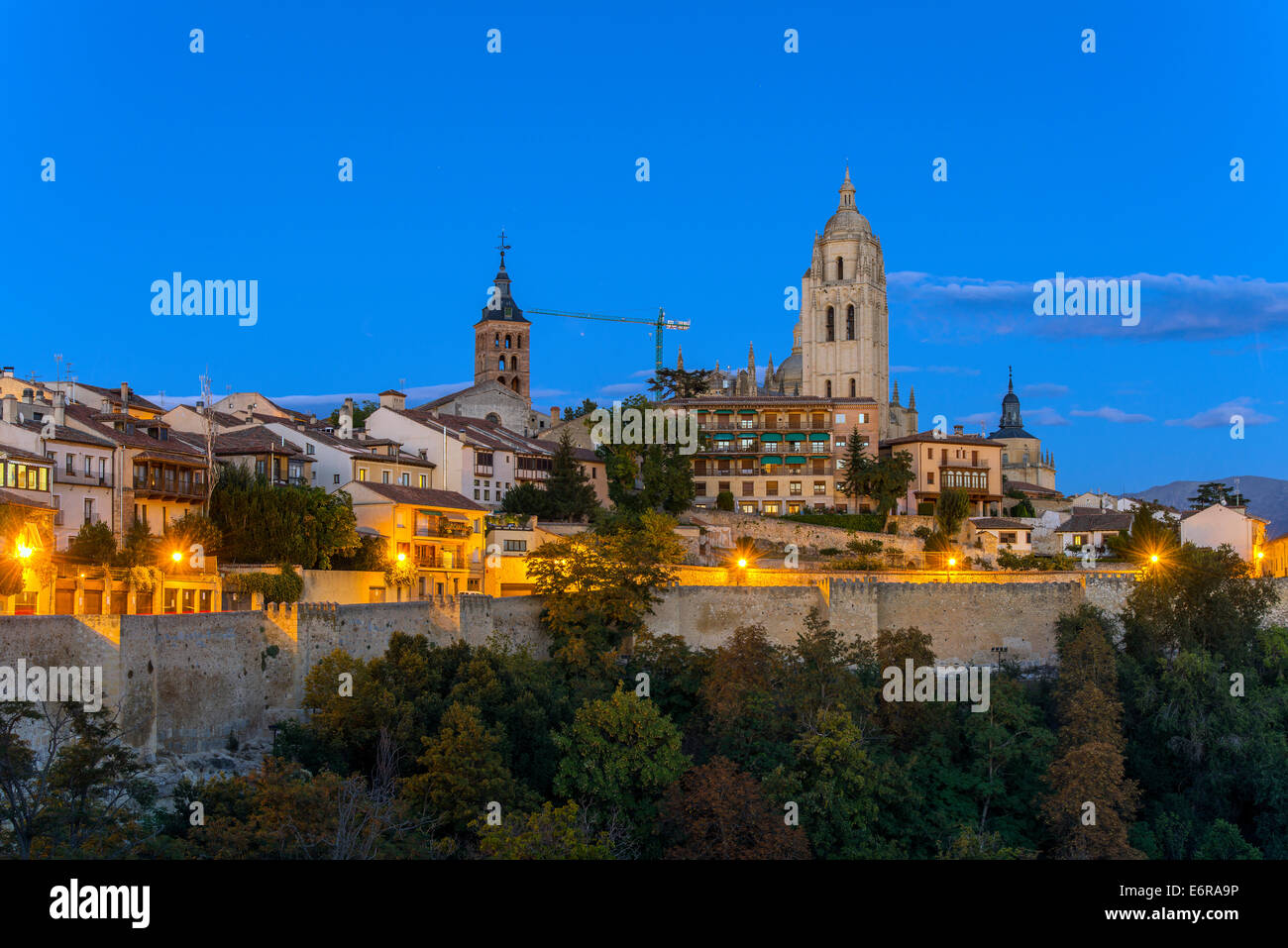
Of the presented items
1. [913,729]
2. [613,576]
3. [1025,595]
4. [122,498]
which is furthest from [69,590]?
[1025,595]

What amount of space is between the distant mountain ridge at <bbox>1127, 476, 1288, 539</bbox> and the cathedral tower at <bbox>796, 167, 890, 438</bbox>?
22130 millimetres

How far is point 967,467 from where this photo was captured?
246 feet

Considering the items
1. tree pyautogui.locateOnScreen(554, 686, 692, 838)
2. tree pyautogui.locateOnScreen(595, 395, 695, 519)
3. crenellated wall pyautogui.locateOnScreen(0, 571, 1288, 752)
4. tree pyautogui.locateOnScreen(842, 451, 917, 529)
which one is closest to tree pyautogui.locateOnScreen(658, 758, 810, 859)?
tree pyautogui.locateOnScreen(554, 686, 692, 838)

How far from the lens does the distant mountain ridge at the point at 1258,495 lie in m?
80.8

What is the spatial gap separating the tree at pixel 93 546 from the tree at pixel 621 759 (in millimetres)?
15334

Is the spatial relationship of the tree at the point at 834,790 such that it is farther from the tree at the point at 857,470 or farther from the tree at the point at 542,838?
the tree at the point at 857,470

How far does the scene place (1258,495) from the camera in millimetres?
92438

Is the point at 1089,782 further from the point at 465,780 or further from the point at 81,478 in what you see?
the point at 81,478

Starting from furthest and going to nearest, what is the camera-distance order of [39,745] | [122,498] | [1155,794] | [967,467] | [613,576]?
[967,467]
[613,576]
[122,498]
[1155,794]
[39,745]

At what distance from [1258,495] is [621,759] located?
77334mm

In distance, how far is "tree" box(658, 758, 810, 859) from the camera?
27.7 m

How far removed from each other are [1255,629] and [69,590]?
39.6 metres

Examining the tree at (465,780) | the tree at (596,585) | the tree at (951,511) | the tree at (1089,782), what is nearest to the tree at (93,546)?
the tree at (596,585)
